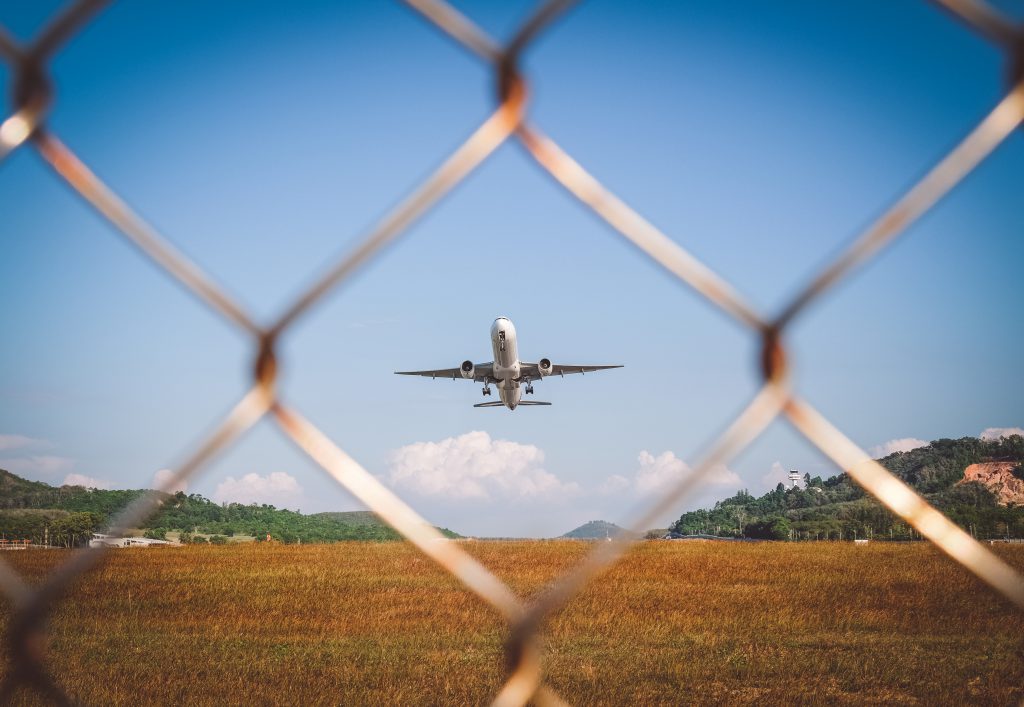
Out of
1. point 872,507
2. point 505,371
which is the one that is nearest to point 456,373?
point 505,371

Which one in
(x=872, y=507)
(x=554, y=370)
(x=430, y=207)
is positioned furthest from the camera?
(x=554, y=370)

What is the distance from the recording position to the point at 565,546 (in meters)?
21.8

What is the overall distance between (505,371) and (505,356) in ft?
2.61

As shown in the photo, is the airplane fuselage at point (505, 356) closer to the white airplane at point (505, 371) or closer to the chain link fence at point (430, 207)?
the white airplane at point (505, 371)

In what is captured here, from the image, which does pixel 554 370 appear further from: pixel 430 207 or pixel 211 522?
pixel 430 207

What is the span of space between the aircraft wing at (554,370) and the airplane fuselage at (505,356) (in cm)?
28

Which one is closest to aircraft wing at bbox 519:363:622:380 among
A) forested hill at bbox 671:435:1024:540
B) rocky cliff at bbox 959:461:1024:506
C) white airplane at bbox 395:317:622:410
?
white airplane at bbox 395:317:622:410

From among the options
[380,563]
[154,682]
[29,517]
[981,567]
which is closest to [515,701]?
[981,567]

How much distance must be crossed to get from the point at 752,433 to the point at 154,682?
25.5 feet

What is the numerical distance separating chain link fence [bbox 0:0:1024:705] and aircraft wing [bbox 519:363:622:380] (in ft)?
68.5

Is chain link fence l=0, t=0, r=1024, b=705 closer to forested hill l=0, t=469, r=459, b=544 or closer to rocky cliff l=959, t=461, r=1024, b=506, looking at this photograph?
forested hill l=0, t=469, r=459, b=544

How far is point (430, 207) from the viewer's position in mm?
608

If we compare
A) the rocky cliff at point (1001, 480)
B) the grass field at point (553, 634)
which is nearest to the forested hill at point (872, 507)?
the rocky cliff at point (1001, 480)

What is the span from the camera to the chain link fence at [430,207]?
20.7 inches
